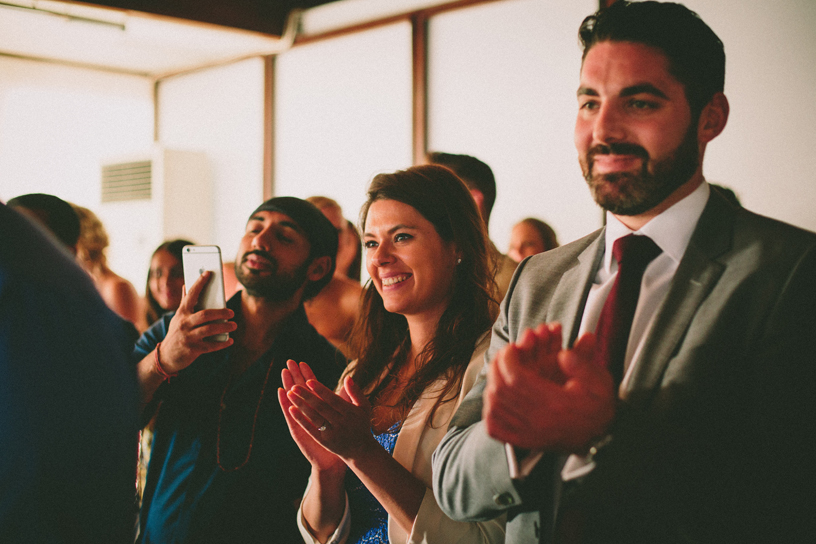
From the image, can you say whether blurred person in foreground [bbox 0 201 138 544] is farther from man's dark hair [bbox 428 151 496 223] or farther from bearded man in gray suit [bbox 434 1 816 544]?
man's dark hair [bbox 428 151 496 223]

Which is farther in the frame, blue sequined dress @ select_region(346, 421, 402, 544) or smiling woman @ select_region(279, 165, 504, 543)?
blue sequined dress @ select_region(346, 421, 402, 544)

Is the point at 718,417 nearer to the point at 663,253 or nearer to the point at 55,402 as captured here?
the point at 663,253

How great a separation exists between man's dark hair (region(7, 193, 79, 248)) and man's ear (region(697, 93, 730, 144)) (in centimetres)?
211

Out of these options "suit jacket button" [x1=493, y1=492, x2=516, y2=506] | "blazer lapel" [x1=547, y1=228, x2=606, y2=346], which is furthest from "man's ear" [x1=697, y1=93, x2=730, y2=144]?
"suit jacket button" [x1=493, y1=492, x2=516, y2=506]

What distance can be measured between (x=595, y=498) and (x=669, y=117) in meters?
0.58

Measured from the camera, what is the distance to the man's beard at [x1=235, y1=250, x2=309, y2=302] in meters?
1.96

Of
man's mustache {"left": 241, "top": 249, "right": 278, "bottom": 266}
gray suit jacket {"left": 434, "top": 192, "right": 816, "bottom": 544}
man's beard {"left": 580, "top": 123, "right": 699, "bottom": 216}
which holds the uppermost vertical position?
man's beard {"left": 580, "top": 123, "right": 699, "bottom": 216}

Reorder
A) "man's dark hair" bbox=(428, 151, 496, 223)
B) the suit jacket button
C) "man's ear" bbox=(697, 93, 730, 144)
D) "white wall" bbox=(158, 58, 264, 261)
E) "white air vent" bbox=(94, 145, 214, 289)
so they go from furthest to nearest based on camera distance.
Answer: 1. "white air vent" bbox=(94, 145, 214, 289)
2. "white wall" bbox=(158, 58, 264, 261)
3. "man's dark hair" bbox=(428, 151, 496, 223)
4. "man's ear" bbox=(697, 93, 730, 144)
5. the suit jacket button

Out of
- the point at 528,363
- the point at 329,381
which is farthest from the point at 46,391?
the point at 329,381

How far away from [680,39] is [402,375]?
3.46 feet

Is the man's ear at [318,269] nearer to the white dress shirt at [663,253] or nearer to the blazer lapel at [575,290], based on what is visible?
the blazer lapel at [575,290]

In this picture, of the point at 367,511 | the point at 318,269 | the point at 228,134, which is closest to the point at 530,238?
the point at 318,269

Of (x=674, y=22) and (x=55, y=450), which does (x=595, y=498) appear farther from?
(x=674, y=22)

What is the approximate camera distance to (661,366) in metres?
0.88
